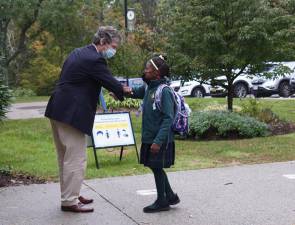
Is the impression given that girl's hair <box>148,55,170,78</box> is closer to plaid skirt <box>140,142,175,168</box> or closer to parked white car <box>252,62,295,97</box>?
plaid skirt <box>140,142,175,168</box>

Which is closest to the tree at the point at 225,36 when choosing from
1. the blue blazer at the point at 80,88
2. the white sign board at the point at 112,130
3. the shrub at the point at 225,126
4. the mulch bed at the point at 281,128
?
the shrub at the point at 225,126

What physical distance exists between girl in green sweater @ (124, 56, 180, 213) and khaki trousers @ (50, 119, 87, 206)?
0.64 m

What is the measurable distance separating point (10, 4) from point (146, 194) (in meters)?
13.0

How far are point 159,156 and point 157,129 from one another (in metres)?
0.27

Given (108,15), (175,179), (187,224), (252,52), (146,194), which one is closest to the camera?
(187,224)

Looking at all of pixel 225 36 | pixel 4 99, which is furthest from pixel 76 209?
pixel 225 36

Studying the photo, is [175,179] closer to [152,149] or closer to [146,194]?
[146,194]

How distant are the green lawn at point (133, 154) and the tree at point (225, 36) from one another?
195 cm

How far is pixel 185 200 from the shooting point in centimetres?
671

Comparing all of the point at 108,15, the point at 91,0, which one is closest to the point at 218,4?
the point at 91,0

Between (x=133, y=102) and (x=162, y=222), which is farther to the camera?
(x=133, y=102)

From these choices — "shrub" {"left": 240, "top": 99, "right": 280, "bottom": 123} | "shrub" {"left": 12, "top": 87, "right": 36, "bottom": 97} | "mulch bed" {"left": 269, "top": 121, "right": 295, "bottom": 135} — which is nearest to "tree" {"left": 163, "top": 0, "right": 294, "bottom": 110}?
"shrub" {"left": 240, "top": 99, "right": 280, "bottom": 123}

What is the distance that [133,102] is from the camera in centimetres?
1791

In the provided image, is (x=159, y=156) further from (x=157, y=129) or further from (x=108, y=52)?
(x=108, y=52)
